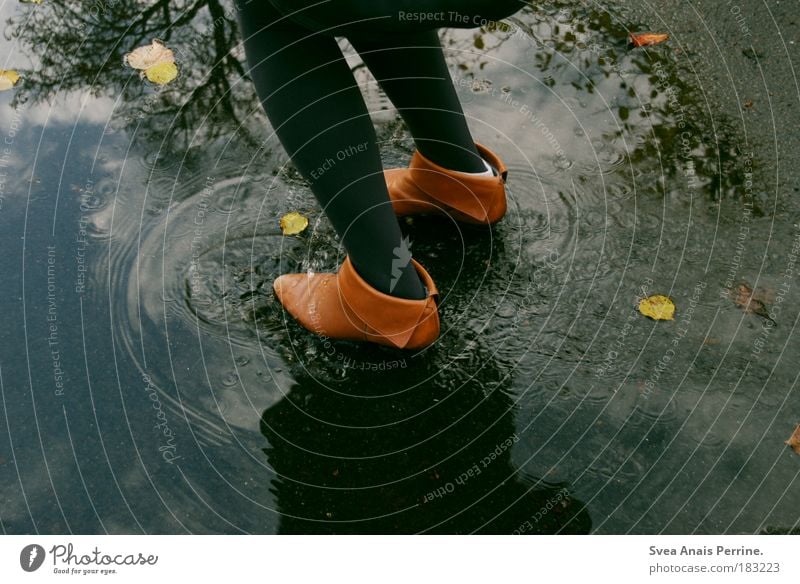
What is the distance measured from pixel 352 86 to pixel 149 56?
1.13 meters

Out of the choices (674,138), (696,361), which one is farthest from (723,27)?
(696,361)

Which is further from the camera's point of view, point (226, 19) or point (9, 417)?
point (226, 19)

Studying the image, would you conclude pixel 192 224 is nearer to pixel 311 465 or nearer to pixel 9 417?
pixel 9 417

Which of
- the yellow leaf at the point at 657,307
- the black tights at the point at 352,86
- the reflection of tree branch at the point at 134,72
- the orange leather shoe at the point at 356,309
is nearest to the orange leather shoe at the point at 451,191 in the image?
the black tights at the point at 352,86

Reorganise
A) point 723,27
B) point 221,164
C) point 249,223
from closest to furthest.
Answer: point 249,223 < point 221,164 < point 723,27

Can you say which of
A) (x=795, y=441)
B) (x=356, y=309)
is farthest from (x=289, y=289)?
(x=795, y=441)

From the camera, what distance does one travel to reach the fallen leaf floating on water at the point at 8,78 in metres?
2.25

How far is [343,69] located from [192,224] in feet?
2.20

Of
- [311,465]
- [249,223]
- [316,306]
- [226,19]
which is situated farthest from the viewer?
[226,19]

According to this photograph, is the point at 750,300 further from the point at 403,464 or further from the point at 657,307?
the point at 403,464

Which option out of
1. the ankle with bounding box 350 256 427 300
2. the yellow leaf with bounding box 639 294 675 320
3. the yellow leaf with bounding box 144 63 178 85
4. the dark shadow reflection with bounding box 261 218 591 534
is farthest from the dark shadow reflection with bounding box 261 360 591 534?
the yellow leaf with bounding box 144 63 178 85

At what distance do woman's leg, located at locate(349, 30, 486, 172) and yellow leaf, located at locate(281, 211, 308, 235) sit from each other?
0.34 meters

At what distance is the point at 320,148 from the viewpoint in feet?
4.68

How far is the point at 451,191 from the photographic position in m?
1.79
